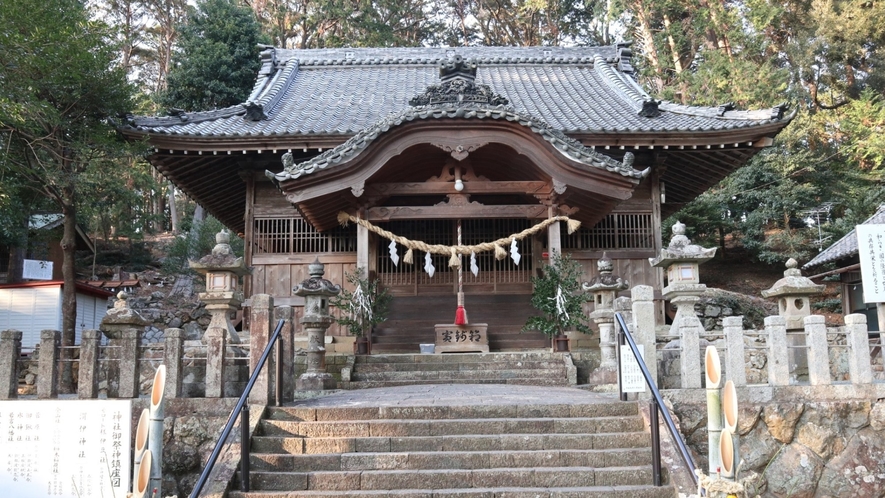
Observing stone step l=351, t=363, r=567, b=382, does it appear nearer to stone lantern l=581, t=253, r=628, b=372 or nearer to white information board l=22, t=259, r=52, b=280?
stone lantern l=581, t=253, r=628, b=372

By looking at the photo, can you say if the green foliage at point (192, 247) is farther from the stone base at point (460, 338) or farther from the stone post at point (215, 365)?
the stone post at point (215, 365)

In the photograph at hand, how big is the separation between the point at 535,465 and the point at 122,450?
3.88m

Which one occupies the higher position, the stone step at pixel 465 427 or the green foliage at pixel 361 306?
the green foliage at pixel 361 306

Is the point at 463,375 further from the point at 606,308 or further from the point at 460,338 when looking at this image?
the point at 606,308

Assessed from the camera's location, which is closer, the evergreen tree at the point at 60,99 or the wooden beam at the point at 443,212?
the evergreen tree at the point at 60,99

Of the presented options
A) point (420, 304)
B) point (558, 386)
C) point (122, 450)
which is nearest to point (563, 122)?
point (420, 304)

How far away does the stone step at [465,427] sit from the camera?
668cm

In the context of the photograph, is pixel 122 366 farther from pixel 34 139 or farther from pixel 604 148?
pixel 604 148

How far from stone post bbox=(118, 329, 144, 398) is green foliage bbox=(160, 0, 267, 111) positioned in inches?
704

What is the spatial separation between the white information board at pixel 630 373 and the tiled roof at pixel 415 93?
17.5 ft

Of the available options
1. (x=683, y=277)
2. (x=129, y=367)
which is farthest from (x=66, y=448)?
(x=683, y=277)

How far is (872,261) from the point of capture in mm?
8992

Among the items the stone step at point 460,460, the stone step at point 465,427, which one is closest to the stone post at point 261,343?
the stone step at point 465,427

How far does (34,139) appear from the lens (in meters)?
10.7
